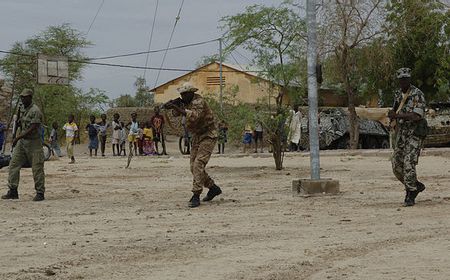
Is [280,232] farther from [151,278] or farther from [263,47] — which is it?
[263,47]

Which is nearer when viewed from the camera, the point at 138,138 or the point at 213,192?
the point at 213,192

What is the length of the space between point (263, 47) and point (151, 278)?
12751 mm

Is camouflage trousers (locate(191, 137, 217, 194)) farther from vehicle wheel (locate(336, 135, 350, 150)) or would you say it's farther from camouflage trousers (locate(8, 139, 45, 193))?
vehicle wheel (locate(336, 135, 350, 150))

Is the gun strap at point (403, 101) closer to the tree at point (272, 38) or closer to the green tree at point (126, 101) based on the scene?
the tree at point (272, 38)

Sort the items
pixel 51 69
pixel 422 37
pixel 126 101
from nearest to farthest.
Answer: pixel 51 69, pixel 422 37, pixel 126 101

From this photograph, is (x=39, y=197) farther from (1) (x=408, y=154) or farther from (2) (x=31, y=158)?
(1) (x=408, y=154)

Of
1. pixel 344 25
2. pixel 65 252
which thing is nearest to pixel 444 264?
pixel 65 252

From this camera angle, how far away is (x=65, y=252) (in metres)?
6.58

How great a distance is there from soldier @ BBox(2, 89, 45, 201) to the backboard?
20.0m

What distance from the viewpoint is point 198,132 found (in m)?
10.1

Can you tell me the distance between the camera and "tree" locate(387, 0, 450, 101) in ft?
101

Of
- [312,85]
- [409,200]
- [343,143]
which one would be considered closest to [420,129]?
[409,200]

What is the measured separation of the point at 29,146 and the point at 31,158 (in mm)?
170

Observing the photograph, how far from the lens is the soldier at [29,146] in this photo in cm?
1087
